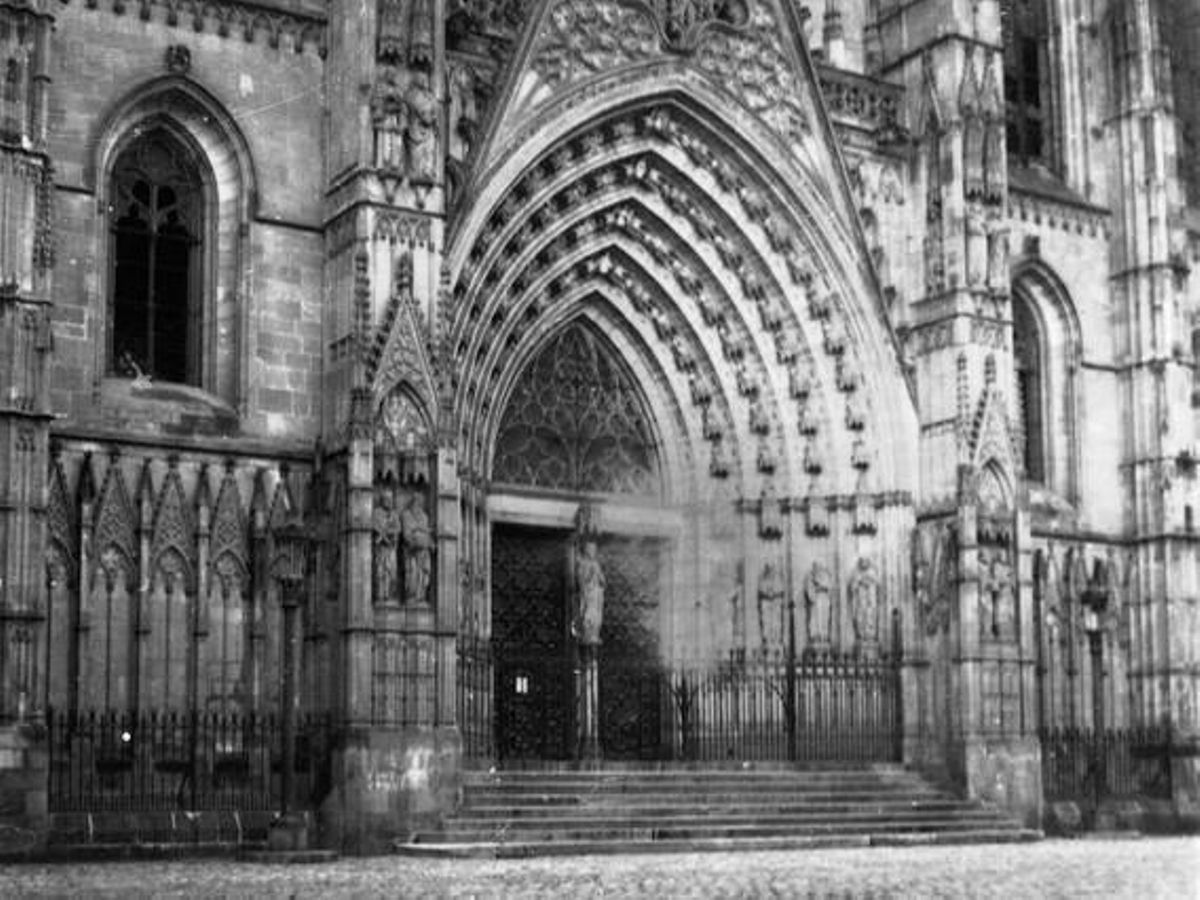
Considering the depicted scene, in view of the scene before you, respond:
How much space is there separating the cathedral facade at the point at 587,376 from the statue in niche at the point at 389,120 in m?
0.07

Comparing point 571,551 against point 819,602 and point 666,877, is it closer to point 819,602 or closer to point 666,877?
point 819,602

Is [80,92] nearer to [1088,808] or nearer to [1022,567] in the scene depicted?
[1022,567]

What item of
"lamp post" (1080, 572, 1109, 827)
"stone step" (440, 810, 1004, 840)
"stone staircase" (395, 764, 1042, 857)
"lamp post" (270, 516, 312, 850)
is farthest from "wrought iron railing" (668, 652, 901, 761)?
"lamp post" (270, 516, 312, 850)

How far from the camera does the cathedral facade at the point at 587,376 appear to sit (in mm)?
26703

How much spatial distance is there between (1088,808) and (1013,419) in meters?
6.68

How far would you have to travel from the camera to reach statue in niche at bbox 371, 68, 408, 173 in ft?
92.2

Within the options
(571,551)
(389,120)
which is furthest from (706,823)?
(389,120)

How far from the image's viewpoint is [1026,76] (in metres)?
39.3

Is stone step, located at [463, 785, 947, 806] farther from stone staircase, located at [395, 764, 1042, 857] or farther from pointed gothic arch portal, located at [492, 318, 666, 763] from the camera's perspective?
pointed gothic arch portal, located at [492, 318, 666, 763]

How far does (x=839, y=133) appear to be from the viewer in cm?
3428

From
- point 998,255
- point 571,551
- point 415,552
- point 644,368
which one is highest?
point 998,255

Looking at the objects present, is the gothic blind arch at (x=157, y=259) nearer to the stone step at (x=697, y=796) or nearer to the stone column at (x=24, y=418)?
the stone column at (x=24, y=418)

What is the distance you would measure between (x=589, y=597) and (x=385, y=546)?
5525mm

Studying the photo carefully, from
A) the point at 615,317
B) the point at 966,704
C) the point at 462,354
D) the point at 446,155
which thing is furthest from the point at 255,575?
the point at 966,704
